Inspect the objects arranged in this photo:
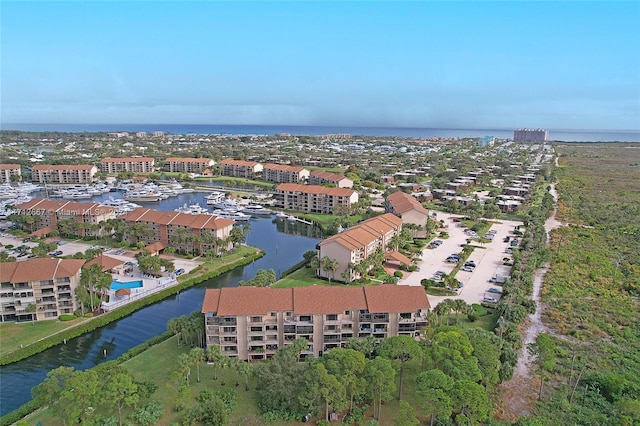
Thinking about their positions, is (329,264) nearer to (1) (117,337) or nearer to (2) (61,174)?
(1) (117,337)

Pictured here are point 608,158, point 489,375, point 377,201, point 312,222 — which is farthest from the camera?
point 608,158

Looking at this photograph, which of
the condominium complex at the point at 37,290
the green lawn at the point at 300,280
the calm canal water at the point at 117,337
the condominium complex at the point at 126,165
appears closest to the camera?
the calm canal water at the point at 117,337

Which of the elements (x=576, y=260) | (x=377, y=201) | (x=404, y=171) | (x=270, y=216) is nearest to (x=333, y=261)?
(x=576, y=260)

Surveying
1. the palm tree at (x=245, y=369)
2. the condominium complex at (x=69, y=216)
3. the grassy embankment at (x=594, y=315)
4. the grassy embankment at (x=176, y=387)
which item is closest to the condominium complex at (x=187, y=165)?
the condominium complex at (x=69, y=216)

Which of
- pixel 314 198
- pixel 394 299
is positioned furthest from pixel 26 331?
pixel 314 198

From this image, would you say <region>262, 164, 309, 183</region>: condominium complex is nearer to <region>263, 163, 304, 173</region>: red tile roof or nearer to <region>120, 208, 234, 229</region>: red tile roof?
<region>263, 163, 304, 173</region>: red tile roof

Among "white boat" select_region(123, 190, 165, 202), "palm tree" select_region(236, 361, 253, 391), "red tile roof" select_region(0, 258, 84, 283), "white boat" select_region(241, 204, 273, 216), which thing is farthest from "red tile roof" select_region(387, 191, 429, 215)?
"white boat" select_region(123, 190, 165, 202)

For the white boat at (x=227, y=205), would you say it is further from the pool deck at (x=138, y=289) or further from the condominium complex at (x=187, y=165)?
the condominium complex at (x=187, y=165)

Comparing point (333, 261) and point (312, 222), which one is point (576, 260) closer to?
point (333, 261)
